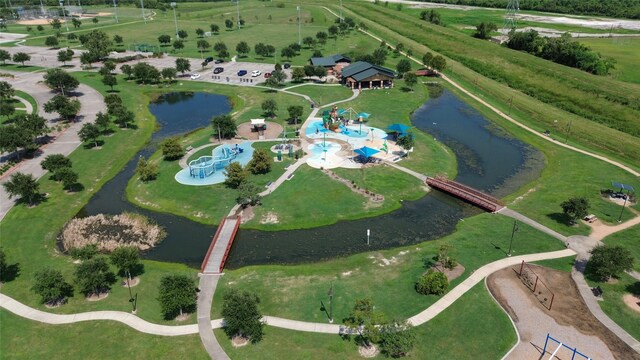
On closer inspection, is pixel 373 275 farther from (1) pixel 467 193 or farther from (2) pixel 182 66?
(2) pixel 182 66

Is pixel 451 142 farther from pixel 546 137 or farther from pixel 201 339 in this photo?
pixel 201 339

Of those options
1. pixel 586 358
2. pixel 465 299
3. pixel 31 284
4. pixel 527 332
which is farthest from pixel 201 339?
pixel 586 358

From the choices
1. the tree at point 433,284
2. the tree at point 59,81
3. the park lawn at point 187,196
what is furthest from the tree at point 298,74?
the tree at point 433,284

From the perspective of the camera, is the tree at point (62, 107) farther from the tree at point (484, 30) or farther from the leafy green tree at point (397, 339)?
the tree at point (484, 30)

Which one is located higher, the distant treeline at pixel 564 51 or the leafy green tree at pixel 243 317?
the distant treeline at pixel 564 51

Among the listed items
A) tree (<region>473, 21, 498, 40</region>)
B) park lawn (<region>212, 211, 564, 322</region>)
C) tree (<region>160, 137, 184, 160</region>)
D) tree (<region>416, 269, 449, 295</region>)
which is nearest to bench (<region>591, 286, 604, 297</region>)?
park lawn (<region>212, 211, 564, 322</region>)
